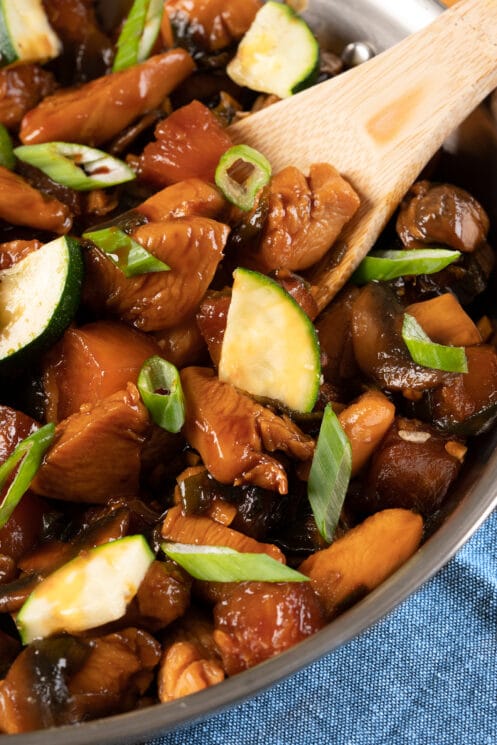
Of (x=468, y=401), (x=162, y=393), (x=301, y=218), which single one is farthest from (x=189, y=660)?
(x=301, y=218)

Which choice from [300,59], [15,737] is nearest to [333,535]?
[15,737]

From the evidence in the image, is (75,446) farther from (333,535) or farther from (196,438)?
(333,535)

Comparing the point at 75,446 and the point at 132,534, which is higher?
the point at 75,446

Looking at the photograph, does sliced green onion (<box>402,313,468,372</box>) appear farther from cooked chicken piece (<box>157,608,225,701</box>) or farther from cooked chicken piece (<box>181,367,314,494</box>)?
cooked chicken piece (<box>157,608,225,701</box>)

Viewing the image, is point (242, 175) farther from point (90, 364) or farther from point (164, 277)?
point (90, 364)

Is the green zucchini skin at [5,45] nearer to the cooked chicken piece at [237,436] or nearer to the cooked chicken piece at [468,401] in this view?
the cooked chicken piece at [237,436]
